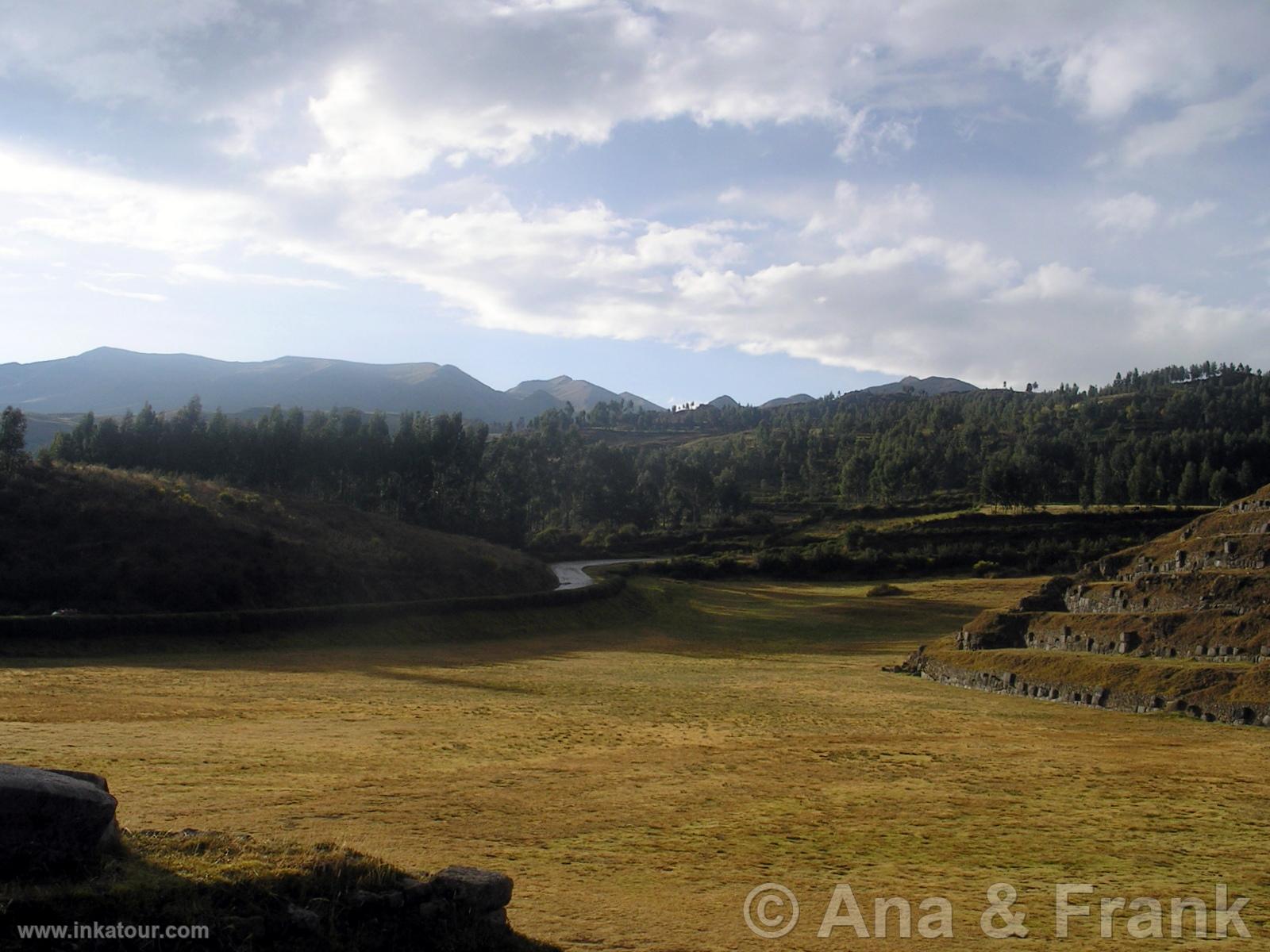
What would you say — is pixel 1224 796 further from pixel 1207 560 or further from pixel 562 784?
pixel 1207 560

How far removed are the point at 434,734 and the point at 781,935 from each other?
567 inches

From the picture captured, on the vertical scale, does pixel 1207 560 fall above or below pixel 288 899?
above

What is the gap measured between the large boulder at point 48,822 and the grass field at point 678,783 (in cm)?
398

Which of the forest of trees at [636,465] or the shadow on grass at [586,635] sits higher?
the forest of trees at [636,465]

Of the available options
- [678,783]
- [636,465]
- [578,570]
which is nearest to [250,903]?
A: [678,783]

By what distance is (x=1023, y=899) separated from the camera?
11.6 m

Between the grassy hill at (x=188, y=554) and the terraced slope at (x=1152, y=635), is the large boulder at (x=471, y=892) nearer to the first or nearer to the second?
the terraced slope at (x=1152, y=635)

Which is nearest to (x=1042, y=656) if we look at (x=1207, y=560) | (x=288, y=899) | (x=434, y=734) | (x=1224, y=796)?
(x=1207, y=560)

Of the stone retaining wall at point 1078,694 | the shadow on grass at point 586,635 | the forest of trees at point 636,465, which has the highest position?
the forest of trees at point 636,465

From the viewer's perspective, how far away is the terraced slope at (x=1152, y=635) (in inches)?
1124

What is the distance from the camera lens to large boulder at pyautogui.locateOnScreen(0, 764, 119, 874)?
333 inches

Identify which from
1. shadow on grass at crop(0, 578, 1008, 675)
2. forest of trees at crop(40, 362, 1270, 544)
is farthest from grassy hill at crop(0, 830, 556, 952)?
forest of trees at crop(40, 362, 1270, 544)

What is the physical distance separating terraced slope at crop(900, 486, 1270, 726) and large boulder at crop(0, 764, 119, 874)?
29.4 metres

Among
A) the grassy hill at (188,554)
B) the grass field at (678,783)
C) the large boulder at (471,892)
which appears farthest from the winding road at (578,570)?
the large boulder at (471,892)
